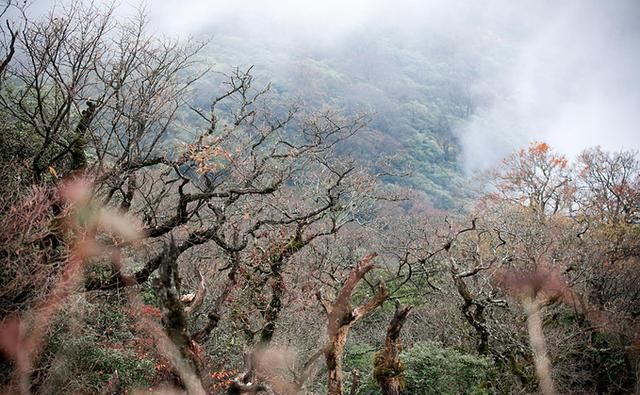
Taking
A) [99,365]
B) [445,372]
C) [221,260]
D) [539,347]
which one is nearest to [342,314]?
[99,365]

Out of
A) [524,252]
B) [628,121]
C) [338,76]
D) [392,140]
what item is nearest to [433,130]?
[392,140]

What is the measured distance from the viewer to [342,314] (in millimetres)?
7570

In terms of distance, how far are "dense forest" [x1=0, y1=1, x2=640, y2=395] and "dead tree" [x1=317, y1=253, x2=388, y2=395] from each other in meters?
0.04

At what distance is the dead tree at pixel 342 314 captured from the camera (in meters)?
7.46

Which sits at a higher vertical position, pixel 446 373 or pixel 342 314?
pixel 446 373

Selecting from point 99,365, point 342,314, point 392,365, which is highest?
point 342,314

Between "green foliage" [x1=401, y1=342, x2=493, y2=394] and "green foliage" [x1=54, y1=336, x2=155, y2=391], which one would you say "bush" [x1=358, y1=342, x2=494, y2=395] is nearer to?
"green foliage" [x1=401, y1=342, x2=493, y2=394]

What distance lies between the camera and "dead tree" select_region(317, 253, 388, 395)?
294 inches

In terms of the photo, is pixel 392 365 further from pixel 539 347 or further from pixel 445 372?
pixel 539 347

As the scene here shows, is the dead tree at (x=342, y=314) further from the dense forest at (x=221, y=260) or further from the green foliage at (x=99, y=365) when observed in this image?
the green foliage at (x=99, y=365)

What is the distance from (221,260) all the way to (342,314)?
741 centimetres

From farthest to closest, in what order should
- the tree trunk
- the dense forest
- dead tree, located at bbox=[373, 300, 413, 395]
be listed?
the tree trunk → dead tree, located at bbox=[373, 300, 413, 395] → the dense forest

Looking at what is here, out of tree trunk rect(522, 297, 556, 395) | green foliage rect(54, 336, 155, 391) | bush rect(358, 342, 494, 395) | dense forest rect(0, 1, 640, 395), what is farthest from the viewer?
bush rect(358, 342, 494, 395)

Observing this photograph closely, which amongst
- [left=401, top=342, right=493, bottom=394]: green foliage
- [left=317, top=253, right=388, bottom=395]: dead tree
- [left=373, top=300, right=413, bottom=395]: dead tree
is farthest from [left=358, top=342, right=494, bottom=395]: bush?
[left=317, top=253, right=388, bottom=395]: dead tree
